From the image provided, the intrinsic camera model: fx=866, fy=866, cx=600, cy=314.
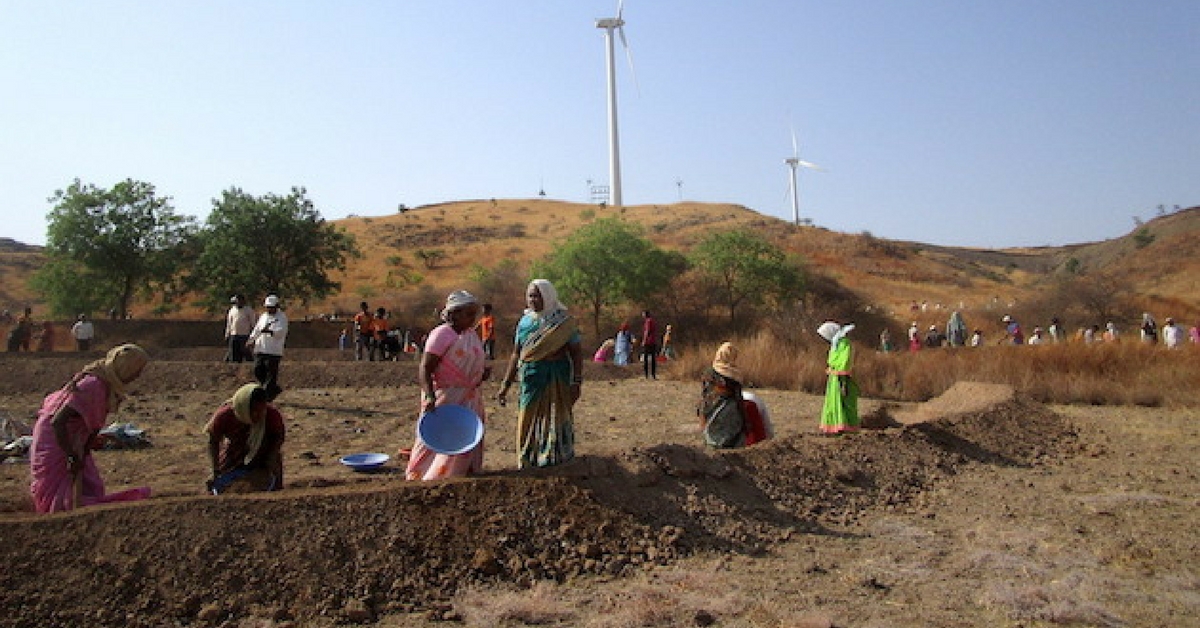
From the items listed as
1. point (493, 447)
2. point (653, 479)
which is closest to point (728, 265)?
point (493, 447)

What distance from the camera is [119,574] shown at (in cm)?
411

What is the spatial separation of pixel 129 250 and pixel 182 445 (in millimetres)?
25141

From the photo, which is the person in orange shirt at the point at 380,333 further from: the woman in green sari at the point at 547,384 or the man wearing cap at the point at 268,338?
the woman in green sari at the point at 547,384

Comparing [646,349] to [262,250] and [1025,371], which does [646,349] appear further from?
[262,250]

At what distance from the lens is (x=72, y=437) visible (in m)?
4.91

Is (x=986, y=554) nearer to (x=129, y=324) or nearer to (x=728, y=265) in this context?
(x=129, y=324)

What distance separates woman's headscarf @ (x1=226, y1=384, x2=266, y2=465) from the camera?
5285mm

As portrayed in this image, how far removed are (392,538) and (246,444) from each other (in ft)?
4.84

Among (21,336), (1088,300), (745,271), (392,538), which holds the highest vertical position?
(745,271)

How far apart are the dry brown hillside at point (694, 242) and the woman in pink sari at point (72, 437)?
32170 mm

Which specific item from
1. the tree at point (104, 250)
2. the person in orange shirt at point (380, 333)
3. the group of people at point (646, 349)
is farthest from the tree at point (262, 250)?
the group of people at point (646, 349)

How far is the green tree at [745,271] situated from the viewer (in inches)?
1403

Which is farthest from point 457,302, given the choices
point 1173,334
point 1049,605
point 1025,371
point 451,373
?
point 1173,334

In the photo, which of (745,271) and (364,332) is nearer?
Result: (364,332)
